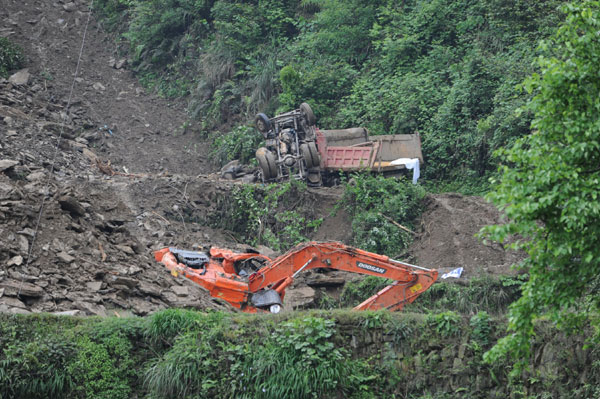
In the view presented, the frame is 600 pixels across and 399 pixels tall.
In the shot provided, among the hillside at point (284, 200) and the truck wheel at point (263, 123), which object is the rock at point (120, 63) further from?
the truck wheel at point (263, 123)

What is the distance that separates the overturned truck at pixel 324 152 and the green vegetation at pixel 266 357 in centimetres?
994

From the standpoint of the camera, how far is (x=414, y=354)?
35.2 feet

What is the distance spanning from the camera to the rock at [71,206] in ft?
48.0

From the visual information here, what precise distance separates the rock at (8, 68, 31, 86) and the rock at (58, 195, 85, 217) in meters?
13.3

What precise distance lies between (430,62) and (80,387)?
17849mm

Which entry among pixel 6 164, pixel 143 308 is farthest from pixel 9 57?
pixel 143 308

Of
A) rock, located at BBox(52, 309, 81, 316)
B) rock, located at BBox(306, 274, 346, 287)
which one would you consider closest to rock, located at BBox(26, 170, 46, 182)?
rock, located at BBox(52, 309, 81, 316)

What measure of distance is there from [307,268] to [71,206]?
4921mm

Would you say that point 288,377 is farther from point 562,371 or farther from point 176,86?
point 176,86

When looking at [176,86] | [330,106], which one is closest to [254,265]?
[330,106]

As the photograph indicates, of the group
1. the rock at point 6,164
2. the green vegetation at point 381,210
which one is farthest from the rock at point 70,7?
the green vegetation at point 381,210

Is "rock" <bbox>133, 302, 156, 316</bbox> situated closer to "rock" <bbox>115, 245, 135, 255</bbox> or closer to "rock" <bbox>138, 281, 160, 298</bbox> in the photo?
"rock" <bbox>138, 281, 160, 298</bbox>

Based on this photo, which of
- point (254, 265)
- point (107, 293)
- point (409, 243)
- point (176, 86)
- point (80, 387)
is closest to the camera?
point (80, 387)

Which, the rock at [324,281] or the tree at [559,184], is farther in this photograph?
the rock at [324,281]
